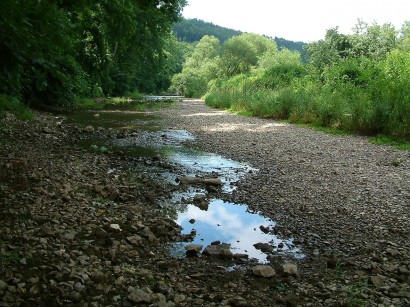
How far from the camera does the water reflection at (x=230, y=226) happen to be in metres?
4.75

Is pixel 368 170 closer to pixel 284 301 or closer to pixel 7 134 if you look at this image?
pixel 284 301

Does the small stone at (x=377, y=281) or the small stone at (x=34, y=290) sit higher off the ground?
the small stone at (x=34, y=290)

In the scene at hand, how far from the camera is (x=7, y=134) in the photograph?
Result: 9742 millimetres

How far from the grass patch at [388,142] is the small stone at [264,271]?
33.4ft

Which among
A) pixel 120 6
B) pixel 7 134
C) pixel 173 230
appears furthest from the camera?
pixel 120 6

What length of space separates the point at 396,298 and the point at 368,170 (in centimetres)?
601

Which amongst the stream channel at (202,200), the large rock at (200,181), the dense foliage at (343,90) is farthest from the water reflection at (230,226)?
the dense foliage at (343,90)

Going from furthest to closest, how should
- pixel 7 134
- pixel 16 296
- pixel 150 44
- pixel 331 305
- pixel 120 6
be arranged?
pixel 150 44
pixel 120 6
pixel 7 134
pixel 331 305
pixel 16 296

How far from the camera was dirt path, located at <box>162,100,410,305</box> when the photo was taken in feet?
14.1

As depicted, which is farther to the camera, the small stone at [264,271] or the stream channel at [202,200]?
the stream channel at [202,200]

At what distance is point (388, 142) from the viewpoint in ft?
43.6

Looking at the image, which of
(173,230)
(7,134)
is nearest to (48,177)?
(173,230)

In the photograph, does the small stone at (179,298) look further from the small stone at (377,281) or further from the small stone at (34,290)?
the small stone at (377,281)

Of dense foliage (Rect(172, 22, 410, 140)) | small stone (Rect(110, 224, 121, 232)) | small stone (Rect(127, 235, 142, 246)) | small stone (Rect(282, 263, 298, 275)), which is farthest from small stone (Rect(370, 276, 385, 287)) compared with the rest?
dense foliage (Rect(172, 22, 410, 140))
